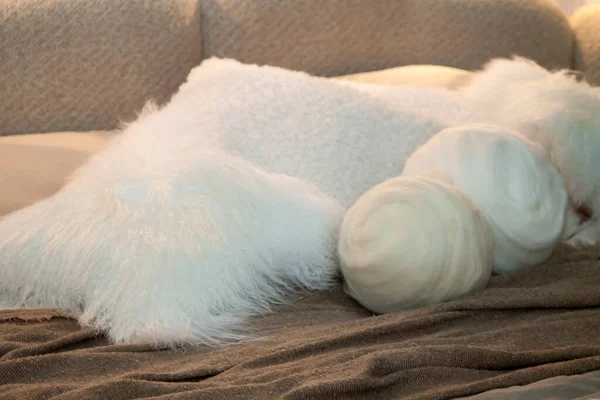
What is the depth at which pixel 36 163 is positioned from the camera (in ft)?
3.75

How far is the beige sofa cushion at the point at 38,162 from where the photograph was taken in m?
1.06

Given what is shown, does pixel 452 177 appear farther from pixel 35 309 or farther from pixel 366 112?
pixel 35 309

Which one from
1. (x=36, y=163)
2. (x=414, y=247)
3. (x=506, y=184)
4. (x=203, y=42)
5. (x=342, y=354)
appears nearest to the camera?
(x=342, y=354)

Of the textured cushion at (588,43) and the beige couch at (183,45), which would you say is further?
the textured cushion at (588,43)

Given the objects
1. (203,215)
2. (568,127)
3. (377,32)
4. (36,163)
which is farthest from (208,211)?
(377,32)

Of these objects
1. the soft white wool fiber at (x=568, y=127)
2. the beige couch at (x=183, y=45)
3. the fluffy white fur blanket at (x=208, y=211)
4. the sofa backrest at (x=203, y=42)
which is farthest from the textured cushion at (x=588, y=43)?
the fluffy white fur blanket at (x=208, y=211)

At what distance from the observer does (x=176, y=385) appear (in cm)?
67

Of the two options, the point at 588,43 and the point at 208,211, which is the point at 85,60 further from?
the point at 588,43

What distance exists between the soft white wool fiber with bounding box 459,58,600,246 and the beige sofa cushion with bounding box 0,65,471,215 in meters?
0.71

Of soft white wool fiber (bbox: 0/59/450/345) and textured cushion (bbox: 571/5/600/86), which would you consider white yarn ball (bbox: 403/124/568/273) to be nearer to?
soft white wool fiber (bbox: 0/59/450/345)

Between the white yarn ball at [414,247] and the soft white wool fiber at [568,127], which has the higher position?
the soft white wool fiber at [568,127]

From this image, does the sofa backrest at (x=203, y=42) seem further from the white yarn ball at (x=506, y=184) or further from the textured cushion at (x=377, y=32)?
the white yarn ball at (x=506, y=184)

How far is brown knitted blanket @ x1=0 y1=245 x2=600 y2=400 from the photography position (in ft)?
2.12

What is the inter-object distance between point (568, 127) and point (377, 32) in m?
0.68
